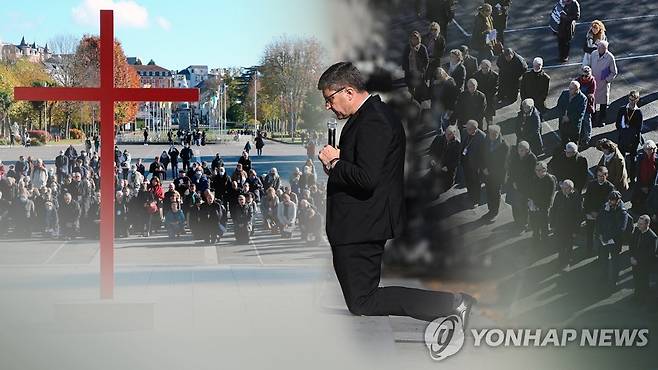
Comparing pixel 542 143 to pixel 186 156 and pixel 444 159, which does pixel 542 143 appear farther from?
pixel 186 156

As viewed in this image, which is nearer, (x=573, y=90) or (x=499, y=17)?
(x=573, y=90)

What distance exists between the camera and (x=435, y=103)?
4.84m

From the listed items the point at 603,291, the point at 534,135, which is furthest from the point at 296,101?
the point at 603,291

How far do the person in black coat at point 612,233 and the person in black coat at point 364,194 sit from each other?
1062mm

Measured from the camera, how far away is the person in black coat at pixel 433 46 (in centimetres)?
481

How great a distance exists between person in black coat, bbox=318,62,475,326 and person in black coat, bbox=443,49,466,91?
1.11 m

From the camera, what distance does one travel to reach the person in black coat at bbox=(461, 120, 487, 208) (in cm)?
477

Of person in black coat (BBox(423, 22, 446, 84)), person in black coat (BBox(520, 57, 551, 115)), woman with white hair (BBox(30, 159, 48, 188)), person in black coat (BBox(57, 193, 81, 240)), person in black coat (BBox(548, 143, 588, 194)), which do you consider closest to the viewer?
person in black coat (BBox(548, 143, 588, 194))

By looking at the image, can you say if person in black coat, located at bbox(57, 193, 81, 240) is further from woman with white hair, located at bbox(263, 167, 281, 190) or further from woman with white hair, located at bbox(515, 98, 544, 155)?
woman with white hair, located at bbox(515, 98, 544, 155)

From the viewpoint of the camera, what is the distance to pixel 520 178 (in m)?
4.73

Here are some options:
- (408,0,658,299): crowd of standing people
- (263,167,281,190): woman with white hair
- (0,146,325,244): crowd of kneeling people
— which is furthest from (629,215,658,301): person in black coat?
(263,167,281,190): woman with white hair

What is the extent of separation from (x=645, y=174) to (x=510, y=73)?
81cm

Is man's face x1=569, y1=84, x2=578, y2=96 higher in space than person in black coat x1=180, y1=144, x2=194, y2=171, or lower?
higher

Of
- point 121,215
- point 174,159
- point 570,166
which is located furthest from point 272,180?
point 570,166
